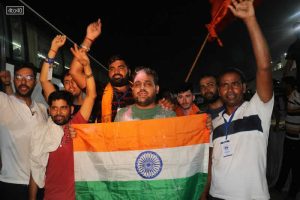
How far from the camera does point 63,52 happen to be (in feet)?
27.9

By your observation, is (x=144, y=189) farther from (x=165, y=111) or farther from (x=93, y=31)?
(x=93, y=31)

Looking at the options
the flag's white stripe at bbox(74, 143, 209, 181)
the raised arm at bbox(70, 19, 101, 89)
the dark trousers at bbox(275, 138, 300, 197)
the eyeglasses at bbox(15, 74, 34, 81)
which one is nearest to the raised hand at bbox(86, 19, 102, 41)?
the raised arm at bbox(70, 19, 101, 89)

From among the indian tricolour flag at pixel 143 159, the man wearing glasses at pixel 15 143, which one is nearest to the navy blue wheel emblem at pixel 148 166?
the indian tricolour flag at pixel 143 159

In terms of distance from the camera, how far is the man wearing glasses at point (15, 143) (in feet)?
11.6

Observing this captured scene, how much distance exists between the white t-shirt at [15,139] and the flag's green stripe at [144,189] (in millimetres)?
686

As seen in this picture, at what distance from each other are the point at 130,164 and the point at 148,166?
176mm

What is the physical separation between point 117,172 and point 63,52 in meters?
5.80

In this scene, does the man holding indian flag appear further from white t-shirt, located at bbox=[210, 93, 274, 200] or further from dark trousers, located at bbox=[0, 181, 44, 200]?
dark trousers, located at bbox=[0, 181, 44, 200]

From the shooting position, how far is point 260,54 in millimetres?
2902

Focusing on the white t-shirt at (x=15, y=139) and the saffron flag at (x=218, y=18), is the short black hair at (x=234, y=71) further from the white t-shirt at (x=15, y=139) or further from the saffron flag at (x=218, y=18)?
the white t-shirt at (x=15, y=139)

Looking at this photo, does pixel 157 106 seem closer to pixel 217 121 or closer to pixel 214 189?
pixel 217 121

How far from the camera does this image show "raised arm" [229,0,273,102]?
9.53ft

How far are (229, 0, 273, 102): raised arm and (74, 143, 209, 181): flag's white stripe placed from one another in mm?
791
